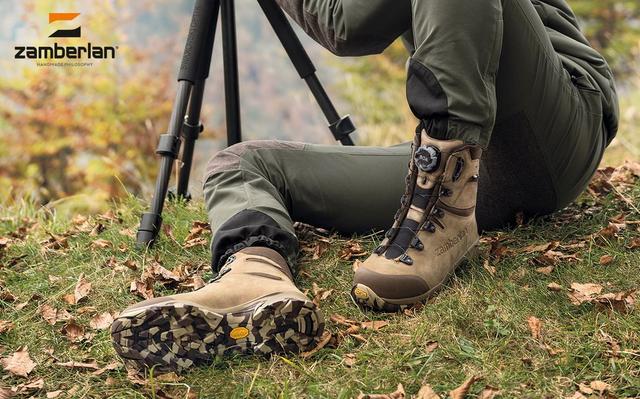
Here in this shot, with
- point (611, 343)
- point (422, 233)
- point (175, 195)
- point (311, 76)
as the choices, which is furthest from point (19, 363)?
point (311, 76)

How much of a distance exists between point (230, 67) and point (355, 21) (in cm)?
104

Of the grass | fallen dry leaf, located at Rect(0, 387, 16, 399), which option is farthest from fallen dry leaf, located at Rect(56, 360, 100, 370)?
fallen dry leaf, located at Rect(0, 387, 16, 399)

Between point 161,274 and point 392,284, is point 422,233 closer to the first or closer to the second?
point 392,284

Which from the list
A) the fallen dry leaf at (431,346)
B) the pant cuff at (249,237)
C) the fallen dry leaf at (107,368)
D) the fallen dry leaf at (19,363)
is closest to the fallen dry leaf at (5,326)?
the fallen dry leaf at (19,363)

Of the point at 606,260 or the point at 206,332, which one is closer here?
the point at 206,332

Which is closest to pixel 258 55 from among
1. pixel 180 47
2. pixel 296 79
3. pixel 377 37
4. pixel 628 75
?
pixel 296 79

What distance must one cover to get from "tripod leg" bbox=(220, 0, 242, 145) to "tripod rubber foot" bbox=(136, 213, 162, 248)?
19.3 inches

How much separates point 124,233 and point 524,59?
1.76 metres

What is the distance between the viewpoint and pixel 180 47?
893cm

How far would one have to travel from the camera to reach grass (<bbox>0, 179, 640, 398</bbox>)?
61.1 inches

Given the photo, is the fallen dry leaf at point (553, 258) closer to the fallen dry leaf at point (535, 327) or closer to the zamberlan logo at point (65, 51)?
the fallen dry leaf at point (535, 327)

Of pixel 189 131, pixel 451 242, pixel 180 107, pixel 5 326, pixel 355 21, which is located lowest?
pixel 5 326

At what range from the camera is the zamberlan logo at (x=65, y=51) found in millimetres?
7784

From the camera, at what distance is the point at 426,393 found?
58.2 inches
